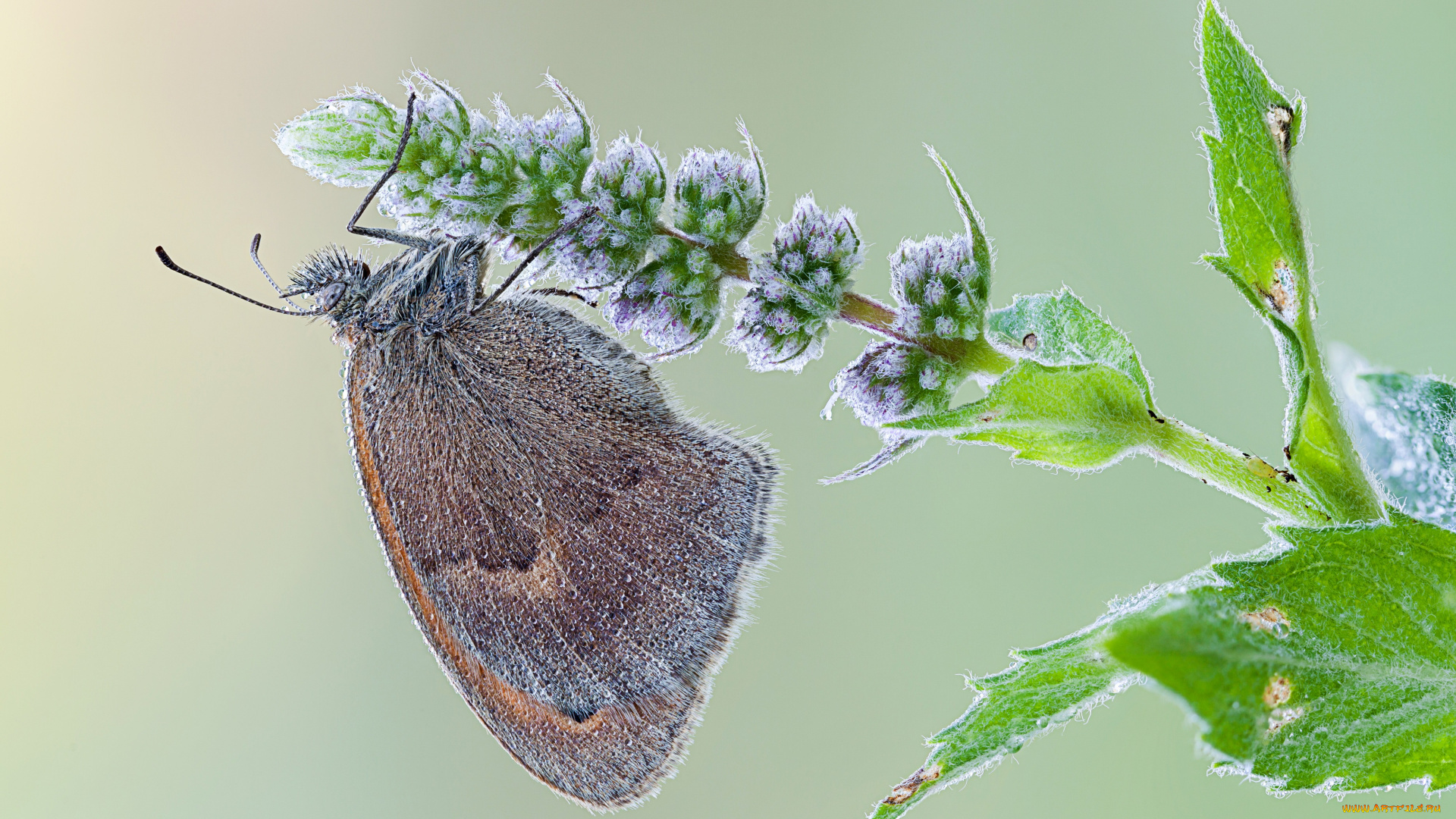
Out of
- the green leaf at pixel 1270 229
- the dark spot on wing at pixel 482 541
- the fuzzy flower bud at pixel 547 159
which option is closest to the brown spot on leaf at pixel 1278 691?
the green leaf at pixel 1270 229

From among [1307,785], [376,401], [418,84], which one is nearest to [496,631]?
[376,401]

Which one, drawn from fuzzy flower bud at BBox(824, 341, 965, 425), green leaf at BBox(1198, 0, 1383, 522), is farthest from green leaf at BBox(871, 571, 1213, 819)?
fuzzy flower bud at BBox(824, 341, 965, 425)

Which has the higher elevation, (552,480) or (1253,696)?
(552,480)

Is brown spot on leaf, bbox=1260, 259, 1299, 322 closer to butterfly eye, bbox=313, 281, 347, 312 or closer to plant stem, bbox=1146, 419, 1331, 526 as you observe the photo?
plant stem, bbox=1146, 419, 1331, 526

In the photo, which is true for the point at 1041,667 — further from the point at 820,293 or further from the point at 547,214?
the point at 547,214

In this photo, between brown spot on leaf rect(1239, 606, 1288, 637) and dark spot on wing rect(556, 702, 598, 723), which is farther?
dark spot on wing rect(556, 702, 598, 723)

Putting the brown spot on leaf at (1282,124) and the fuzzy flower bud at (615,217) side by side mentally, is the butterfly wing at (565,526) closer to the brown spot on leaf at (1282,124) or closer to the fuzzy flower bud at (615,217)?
the fuzzy flower bud at (615,217)

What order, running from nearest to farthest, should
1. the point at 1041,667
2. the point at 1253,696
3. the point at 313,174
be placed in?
the point at 1253,696
the point at 1041,667
the point at 313,174
